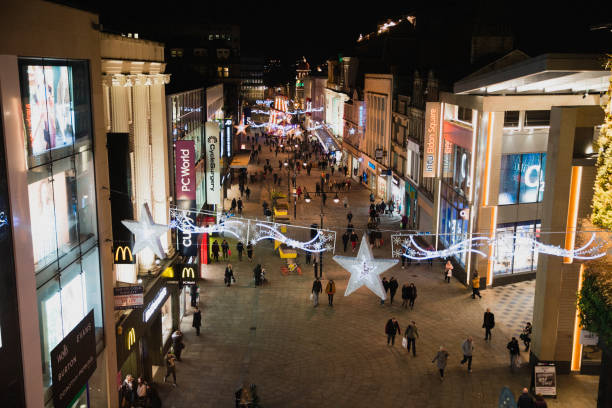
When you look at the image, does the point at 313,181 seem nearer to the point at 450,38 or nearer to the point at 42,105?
the point at 450,38

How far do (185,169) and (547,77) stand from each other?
41.8 feet

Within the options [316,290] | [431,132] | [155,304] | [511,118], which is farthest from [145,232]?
[431,132]

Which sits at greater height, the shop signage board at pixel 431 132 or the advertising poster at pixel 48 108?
the advertising poster at pixel 48 108

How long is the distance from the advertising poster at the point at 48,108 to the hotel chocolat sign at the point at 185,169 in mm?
9623

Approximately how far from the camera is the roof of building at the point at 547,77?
16.4 metres

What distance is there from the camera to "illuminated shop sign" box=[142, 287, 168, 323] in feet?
55.7

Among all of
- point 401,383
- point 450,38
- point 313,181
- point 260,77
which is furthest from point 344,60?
point 260,77

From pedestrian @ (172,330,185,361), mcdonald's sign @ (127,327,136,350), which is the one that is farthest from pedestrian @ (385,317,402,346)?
mcdonald's sign @ (127,327,136,350)

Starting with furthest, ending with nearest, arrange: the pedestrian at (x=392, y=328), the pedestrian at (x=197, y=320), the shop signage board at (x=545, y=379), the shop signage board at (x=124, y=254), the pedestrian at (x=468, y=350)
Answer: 1. the pedestrian at (x=197, y=320)
2. the pedestrian at (x=392, y=328)
3. the pedestrian at (x=468, y=350)
4. the shop signage board at (x=545, y=379)
5. the shop signage board at (x=124, y=254)

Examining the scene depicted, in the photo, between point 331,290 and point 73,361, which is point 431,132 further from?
point 73,361

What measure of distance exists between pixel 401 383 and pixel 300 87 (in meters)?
111

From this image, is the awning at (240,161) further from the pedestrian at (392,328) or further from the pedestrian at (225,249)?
the pedestrian at (392,328)

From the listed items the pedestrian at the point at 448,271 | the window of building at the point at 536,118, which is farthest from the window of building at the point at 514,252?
the window of building at the point at 536,118

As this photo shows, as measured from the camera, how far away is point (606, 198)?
1425cm
